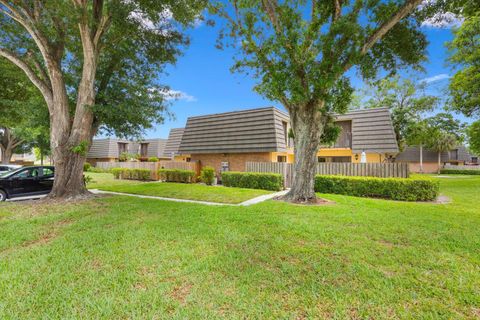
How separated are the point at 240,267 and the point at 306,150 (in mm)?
6260

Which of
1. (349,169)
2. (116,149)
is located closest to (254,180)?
(349,169)

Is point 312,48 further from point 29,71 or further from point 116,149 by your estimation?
point 116,149

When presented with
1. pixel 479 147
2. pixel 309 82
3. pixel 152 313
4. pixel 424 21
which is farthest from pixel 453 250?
A: pixel 479 147

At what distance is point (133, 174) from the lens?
19.7m

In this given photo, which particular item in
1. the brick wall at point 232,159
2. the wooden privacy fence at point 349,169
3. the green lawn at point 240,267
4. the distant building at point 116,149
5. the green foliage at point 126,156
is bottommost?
the green lawn at point 240,267

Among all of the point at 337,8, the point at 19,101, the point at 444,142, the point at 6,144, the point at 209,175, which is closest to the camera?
the point at 337,8

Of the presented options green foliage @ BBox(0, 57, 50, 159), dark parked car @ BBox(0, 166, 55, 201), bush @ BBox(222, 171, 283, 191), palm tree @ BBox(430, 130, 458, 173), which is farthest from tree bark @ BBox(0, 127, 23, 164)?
palm tree @ BBox(430, 130, 458, 173)

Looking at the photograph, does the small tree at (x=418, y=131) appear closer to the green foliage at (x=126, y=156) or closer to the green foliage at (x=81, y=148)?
the green foliage at (x=81, y=148)

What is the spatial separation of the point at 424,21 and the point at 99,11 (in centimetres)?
1311

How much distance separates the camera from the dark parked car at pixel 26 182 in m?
9.52

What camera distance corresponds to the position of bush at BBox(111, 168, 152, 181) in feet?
62.2

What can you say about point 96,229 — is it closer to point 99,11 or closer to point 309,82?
point 309,82

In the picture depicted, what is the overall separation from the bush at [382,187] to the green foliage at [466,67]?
9.50 metres

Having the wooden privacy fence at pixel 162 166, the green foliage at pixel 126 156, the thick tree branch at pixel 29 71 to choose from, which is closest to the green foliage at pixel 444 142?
the wooden privacy fence at pixel 162 166
